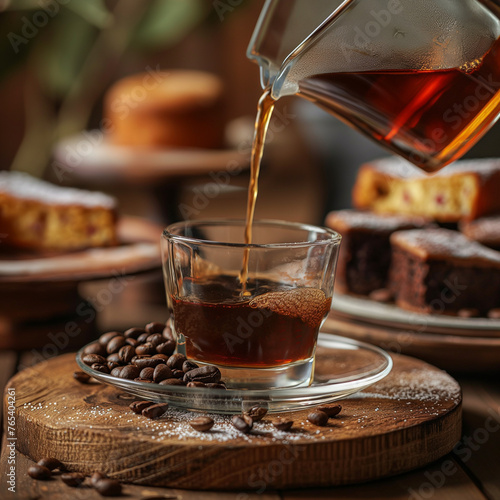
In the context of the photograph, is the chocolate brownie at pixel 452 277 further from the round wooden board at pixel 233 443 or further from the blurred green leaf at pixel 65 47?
the blurred green leaf at pixel 65 47

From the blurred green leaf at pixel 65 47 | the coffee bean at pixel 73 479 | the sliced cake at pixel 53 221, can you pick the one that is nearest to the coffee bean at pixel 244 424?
the coffee bean at pixel 73 479

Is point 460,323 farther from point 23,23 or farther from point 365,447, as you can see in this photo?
point 23,23

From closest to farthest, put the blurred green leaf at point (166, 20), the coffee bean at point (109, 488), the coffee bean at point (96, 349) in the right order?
the coffee bean at point (109, 488) < the coffee bean at point (96, 349) < the blurred green leaf at point (166, 20)

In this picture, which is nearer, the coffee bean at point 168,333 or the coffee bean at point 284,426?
the coffee bean at point 284,426

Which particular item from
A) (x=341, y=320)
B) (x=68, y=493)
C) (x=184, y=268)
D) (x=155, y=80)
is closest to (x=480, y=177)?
(x=341, y=320)

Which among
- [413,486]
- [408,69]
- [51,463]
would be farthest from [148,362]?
Answer: [408,69]

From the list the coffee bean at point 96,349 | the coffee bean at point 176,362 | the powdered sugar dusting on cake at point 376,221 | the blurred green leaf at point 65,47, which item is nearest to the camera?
the coffee bean at point 176,362

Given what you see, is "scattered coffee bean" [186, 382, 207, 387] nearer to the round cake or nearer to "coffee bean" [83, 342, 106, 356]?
"coffee bean" [83, 342, 106, 356]
